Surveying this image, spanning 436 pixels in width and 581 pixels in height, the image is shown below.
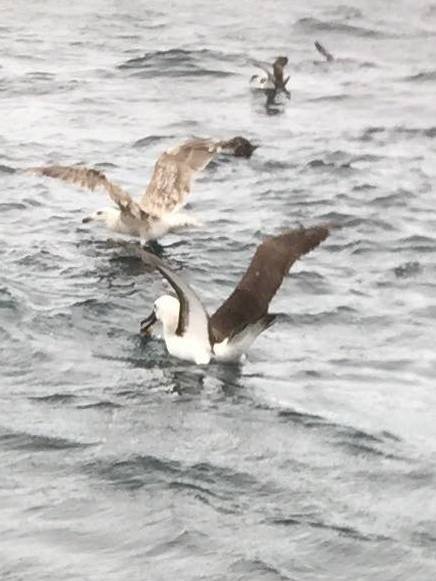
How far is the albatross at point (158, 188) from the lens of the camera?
14.8 meters

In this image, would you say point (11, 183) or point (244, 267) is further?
point (11, 183)

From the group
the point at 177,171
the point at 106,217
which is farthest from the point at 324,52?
the point at 106,217

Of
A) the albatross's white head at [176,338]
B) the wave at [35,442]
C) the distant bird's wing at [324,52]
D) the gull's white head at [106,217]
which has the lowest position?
the gull's white head at [106,217]

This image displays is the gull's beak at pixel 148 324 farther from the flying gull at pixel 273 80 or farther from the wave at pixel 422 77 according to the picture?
the wave at pixel 422 77

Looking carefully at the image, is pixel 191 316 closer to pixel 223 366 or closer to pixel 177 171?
pixel 223 366

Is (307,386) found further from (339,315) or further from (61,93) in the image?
(61,93)

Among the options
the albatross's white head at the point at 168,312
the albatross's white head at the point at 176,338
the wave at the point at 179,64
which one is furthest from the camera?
the wave at the point at 179,64

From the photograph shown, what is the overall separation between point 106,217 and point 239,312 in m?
4.78

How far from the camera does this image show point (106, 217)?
15.3 m

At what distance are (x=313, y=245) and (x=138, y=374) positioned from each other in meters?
1.66

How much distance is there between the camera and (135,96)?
22719 millimetres

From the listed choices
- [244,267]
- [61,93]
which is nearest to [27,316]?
[244,267]

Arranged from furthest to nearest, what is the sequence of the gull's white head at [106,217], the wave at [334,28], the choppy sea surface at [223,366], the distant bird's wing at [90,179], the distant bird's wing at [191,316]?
the wave at [334,28]
the gull's white head at [106,217]
the distant bird's wing at [90,179]
the distant bird's wing at [191,316]
the choppy sea surface at [223,366]

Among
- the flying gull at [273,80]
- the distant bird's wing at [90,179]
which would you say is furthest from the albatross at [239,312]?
the flying gull at [273,80]
